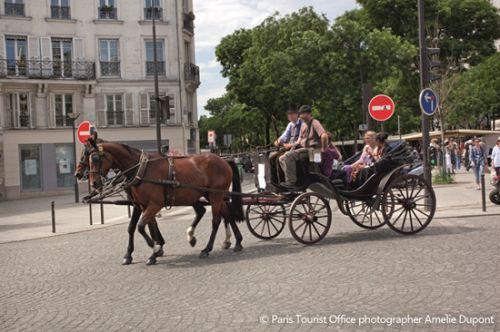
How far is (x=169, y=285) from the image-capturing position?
712 cm

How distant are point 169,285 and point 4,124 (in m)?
29.8

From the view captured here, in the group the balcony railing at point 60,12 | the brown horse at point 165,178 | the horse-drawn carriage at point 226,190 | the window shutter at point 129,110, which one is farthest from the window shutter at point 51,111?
the brown horse at point 165,178

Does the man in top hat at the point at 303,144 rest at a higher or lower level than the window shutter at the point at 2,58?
lower

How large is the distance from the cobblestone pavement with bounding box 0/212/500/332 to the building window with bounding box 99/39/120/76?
27.1 meters

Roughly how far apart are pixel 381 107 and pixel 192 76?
81.6ft

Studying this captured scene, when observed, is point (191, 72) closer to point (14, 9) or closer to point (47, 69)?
point (47, 69)

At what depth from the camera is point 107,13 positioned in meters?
36.3

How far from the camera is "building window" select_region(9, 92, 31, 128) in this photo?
33.9 meters

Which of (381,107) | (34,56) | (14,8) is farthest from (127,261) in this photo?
(14,8)

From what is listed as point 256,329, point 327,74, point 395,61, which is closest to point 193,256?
point 256,329

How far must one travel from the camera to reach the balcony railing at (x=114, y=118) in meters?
36.2

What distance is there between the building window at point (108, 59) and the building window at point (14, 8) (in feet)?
15.7

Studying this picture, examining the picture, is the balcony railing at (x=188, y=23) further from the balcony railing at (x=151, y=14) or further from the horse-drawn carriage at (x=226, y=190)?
the horse-drawn carriage at (x=226, y=190)

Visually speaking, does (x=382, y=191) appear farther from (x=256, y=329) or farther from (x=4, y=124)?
(x=4, y=124)
